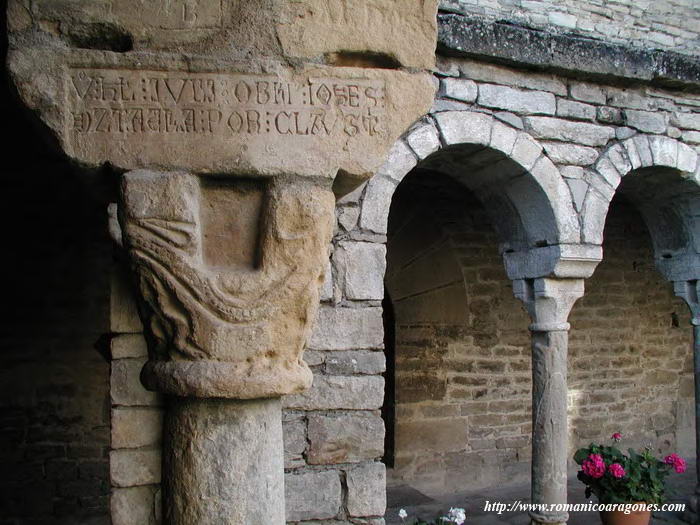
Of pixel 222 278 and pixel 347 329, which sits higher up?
pixel 222 278

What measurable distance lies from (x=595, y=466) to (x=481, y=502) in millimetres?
1523

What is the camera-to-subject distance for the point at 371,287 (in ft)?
10.8

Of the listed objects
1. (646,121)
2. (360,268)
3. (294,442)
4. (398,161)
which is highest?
(646,121)

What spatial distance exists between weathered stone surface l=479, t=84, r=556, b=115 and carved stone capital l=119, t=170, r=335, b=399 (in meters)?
2.68

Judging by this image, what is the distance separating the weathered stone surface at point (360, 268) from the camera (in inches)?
128

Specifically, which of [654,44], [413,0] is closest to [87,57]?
[413,0]

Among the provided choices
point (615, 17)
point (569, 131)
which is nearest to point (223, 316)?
point (569, 131)

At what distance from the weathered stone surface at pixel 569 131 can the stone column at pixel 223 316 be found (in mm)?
2893

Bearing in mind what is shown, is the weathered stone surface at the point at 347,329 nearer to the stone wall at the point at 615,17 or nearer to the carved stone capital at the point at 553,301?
the carved stone capital at the point at 553,301

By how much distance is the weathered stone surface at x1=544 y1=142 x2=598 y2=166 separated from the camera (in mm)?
4066

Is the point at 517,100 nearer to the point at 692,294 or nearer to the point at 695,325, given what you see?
the point at 692,294

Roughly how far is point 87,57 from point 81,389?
4139mm

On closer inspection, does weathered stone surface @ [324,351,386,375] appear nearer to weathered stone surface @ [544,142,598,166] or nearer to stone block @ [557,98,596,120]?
weathered stone surface @ [544,142,598,166]

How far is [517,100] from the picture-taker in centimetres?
398
